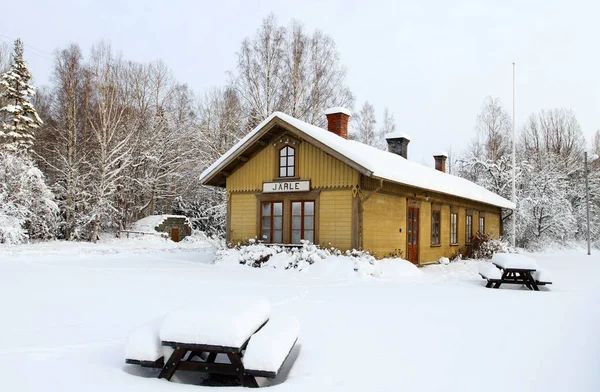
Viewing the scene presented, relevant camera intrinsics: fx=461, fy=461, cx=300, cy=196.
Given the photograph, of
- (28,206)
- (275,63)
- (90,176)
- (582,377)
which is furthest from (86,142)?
(582,377)

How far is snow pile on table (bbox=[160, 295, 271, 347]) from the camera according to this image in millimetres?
4270

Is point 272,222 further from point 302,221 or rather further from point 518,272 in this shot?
point 518,272

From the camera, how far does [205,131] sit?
3045 centimetres

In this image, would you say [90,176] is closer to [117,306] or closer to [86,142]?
[86,142]

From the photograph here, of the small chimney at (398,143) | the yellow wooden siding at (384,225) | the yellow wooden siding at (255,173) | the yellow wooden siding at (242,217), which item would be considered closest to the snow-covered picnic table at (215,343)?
the yellow wooden siding at (384,225)

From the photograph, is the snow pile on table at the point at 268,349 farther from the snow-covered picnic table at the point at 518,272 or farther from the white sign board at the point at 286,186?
the white sign board at the point at 286,186

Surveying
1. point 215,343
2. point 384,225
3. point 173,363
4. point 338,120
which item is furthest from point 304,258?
point 215,343

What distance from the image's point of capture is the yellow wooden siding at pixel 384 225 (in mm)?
13992

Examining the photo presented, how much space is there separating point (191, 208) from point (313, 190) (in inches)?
756

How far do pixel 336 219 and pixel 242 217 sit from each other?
367 centimetres

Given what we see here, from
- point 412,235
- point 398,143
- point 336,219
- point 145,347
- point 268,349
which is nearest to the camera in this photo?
point 268,349

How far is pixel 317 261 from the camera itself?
1318 cm

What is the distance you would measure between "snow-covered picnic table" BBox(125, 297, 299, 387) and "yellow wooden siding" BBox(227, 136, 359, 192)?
943 centimetres

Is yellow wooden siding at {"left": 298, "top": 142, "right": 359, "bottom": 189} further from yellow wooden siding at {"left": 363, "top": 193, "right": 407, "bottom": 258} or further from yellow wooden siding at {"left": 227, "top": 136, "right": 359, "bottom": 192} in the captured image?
yellow wooden siding at {"left": 363, "top": 193, "right": 407, "bottom": 258}
